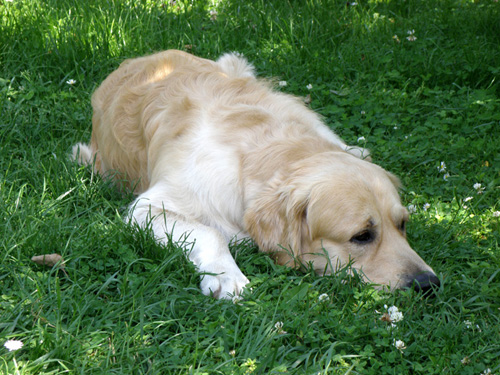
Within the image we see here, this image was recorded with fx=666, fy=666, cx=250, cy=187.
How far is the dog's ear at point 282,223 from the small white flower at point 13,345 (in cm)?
146

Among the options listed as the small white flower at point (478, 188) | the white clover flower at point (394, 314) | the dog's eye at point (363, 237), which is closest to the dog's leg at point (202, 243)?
the dog's eye at point (363, 237)

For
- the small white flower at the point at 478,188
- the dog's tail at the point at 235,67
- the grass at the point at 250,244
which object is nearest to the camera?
the grass at the point at 250,244

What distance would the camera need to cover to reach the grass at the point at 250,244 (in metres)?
2.91

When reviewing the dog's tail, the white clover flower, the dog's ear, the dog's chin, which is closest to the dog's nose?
the dog's chin

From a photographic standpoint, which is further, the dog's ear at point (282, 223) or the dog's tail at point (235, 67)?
the dog's tail at point (235, 67)

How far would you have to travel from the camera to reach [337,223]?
11.7ft

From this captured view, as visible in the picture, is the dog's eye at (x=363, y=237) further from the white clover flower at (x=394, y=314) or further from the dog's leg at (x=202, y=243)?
the dog's leg at (x=202, y=243)

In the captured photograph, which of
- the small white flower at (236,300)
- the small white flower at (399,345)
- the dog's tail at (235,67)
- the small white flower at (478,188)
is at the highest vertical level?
the dog's tail at (235,67)

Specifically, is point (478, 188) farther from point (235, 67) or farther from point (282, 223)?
point (235, 67)

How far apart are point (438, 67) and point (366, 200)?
297 cm

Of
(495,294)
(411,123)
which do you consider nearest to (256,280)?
(495,294)

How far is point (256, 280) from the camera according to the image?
343 centimetres

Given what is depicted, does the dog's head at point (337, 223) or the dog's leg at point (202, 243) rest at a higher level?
the dog's head at point (337, 223)

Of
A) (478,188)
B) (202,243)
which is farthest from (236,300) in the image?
(478,188)
